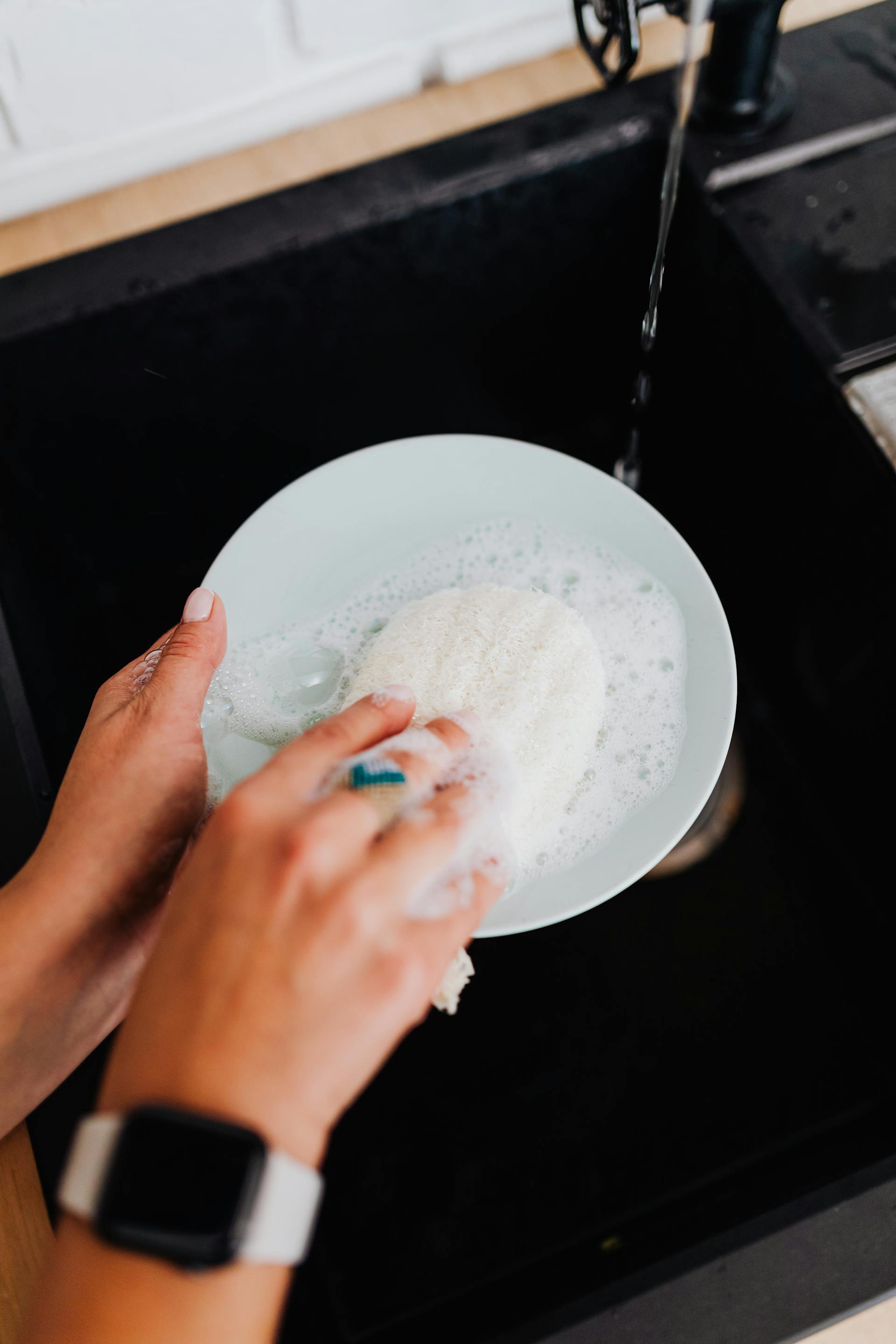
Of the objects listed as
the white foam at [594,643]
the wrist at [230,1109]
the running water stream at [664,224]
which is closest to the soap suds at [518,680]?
the white foam at [594,643]

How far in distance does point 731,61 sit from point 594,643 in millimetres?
568

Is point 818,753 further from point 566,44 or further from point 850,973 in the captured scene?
point 566,44

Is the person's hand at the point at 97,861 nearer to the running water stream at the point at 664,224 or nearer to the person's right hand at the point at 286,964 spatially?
the person's right hand at the point at 286,964

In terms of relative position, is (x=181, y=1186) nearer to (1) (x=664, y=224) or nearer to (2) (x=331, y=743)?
(2) (x=331, y=743)

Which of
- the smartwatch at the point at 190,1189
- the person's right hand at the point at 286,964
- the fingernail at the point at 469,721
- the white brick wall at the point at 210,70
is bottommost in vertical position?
the smartwatch at the point at 190,1189

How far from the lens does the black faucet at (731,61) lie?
0.73 metres

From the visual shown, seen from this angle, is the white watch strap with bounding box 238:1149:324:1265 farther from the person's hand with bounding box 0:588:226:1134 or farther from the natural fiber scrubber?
the natural fiber scrubber

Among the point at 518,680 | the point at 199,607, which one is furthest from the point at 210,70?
the point at 518,680

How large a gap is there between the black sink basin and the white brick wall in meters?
0.19

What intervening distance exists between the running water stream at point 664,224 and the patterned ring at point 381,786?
0.59 meters

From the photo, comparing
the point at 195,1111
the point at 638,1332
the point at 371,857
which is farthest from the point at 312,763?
the point at 638,1332

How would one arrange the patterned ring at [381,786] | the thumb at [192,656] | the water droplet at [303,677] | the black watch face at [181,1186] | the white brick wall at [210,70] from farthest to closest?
1. the white brick wall at [210,70]
2. the water droplet at [303,677]
3. the thumb at [192,656]
4. the patterned ring at [381,786]
5. the black watch face at [181,1186]

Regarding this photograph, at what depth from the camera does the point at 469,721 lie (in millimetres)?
641

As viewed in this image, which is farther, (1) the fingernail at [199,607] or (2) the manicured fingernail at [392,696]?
(1) the fingernail at [199,607]
